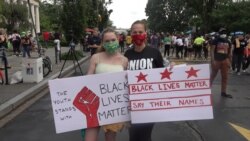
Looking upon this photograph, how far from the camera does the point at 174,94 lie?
4.82 m

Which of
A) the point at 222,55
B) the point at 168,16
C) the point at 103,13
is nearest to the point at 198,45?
the point at 222,55

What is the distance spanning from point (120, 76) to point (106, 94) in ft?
0.82

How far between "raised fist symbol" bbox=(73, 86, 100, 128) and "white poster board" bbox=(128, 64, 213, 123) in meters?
0.40

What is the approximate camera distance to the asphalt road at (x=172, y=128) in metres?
7.04

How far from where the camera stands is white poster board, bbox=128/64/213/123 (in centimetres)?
476

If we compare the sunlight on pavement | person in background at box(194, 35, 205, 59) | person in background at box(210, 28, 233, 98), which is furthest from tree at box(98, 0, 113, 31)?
the sunlight on pavement

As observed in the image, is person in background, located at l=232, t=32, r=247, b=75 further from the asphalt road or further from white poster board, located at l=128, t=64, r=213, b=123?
white poster board, located at l=128, t=64, r=213, b=123

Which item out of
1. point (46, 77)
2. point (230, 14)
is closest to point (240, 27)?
point (230, 14)

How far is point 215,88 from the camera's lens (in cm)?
1252

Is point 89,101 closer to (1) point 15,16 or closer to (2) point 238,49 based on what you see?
(2) point 238,49

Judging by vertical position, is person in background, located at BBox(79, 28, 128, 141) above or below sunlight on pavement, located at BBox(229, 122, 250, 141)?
above

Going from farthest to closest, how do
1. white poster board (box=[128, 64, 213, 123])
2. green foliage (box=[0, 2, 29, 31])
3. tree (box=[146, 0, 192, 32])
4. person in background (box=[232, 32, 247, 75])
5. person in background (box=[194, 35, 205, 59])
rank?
tree (box=[146, 0, 192, 32]) → green foliage (box=[0, 2, 29, 31]) → person in background (box=[194, 35, 205, 59]) → person in background (box=[232, 32, 247, 75]) → white poster board (box=[128, 64, 213, 123])

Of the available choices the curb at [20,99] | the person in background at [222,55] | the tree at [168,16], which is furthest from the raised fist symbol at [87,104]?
the tree at [168,16]

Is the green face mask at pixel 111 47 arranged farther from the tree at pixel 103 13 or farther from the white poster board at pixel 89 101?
the tree at pixel 103 13
